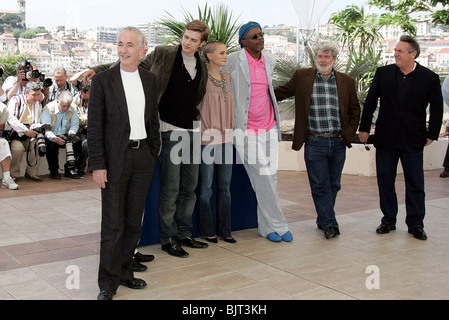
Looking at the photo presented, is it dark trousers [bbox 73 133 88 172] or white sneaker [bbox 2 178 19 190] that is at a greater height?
dark trousers [bbox 73 133 88 172]

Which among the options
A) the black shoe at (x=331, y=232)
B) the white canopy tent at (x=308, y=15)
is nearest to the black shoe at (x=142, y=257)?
the black shoe at (x=331, y=232)

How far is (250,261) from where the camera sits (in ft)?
15.3

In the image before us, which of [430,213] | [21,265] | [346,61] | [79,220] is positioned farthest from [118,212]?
[346,61]

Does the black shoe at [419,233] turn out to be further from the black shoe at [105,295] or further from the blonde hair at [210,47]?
the black shoe at [105,295]

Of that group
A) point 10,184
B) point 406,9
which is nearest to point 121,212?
point 10,184

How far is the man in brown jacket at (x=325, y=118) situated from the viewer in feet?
17.5

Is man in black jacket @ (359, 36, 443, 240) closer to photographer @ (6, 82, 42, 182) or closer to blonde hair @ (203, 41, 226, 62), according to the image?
blonde hair @ (203, 41, 226, 62)

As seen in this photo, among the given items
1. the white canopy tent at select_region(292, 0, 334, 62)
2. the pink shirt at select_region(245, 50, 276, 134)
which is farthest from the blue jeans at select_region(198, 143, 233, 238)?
the white canopy tent at select_region(292, 0, 334, 62)

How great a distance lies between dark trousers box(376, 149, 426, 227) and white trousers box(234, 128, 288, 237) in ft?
3.54

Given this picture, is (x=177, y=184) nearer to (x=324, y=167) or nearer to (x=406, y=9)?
(x=324, y=167)

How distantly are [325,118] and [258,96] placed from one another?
0.70m

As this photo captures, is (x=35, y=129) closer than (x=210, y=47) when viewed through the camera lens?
No

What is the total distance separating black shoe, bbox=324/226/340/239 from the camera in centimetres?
535

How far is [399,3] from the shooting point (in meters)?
33.8
